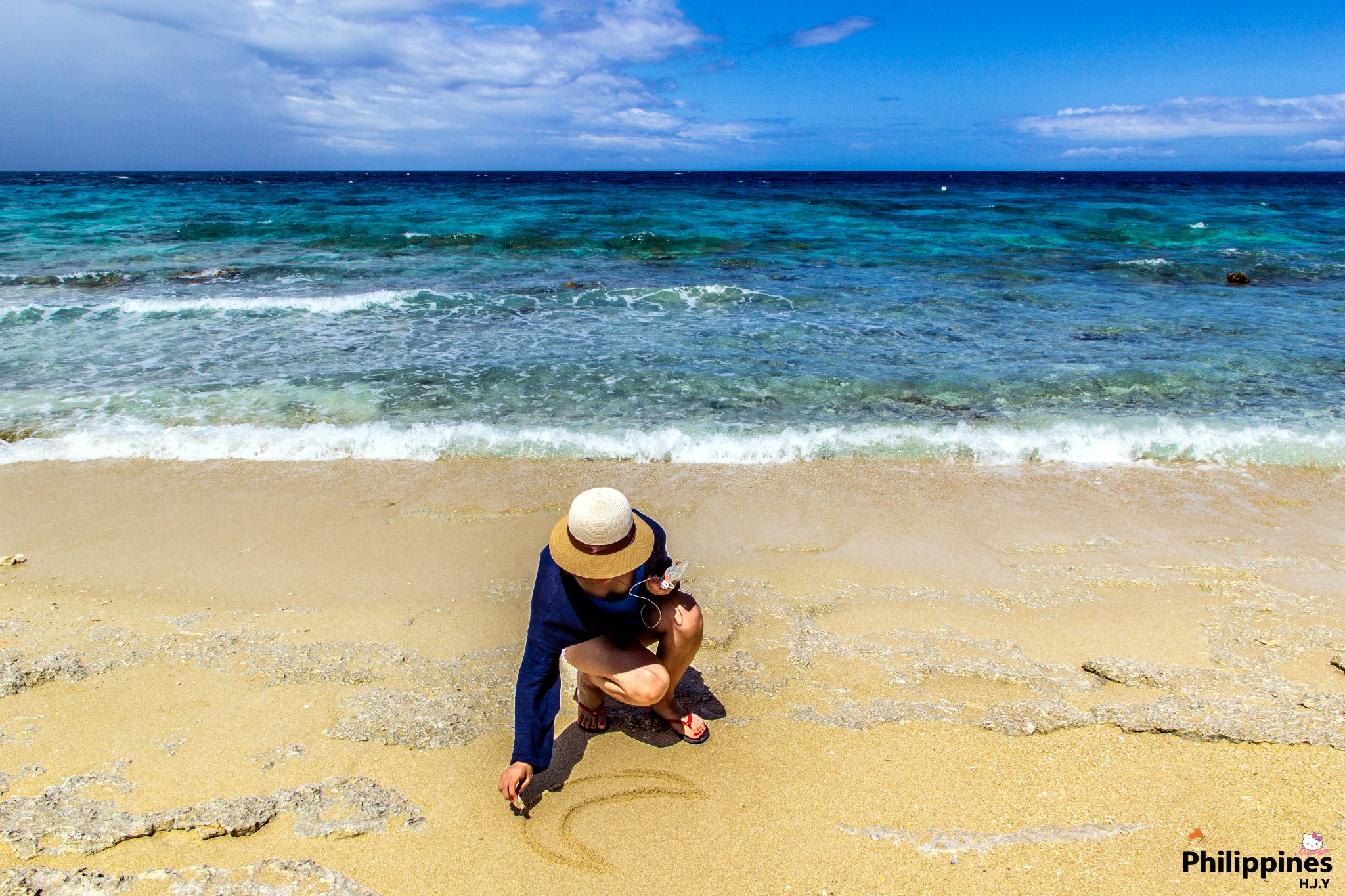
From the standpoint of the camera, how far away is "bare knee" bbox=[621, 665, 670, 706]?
258 cm

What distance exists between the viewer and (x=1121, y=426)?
6.10 m

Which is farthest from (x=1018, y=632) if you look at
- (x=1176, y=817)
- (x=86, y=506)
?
(x=86, y=506)

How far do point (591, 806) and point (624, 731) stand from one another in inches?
15.9

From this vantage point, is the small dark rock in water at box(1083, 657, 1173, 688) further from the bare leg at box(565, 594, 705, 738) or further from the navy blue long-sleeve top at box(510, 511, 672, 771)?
the navy blue long-sleeve top at box(510, 511, 672, 771)

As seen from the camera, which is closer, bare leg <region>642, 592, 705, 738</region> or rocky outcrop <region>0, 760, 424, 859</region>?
rocky outcrop <region>0, 760, 424, 859</region>

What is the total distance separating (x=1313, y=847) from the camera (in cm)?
223

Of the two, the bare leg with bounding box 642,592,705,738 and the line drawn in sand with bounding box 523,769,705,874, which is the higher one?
the bare leg with bounding box 642,592,705,738

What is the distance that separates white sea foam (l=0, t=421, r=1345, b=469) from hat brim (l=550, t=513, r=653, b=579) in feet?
11.2

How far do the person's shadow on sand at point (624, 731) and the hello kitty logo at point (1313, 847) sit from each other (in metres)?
1.86

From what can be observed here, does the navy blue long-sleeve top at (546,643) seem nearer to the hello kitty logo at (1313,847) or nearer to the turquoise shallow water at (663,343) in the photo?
the hello kitty logo at (1313,847)

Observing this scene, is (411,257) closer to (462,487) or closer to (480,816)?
(462,487)

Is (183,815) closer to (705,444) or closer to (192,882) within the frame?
(192,882)

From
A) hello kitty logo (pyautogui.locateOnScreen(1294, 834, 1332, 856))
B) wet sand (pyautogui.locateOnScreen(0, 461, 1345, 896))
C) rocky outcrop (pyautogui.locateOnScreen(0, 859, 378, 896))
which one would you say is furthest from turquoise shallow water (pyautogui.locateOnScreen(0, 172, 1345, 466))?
rocky outcrop (pyautogui.locateOnScreen(0, 859, 378, 896))

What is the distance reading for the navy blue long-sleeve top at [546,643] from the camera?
2.36 m
